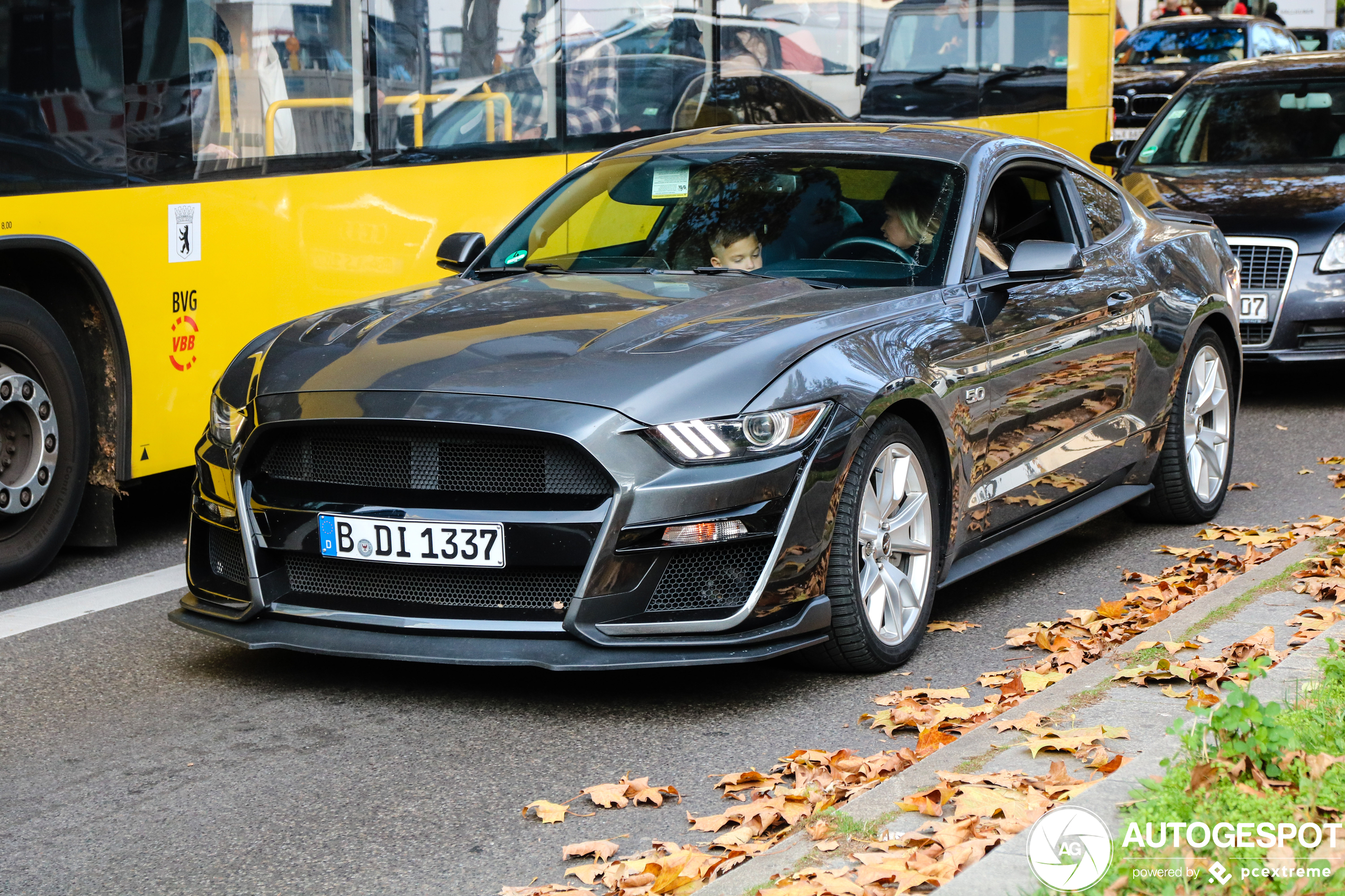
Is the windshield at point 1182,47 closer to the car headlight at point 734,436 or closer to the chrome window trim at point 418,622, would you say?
the car headlight at point 734,436

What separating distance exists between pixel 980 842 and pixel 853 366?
1.83m

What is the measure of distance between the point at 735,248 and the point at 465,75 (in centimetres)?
311

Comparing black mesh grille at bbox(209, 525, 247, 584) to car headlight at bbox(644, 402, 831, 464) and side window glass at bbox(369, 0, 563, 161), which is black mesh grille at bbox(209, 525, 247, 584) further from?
side window glass at bbox(369, 0, 563, 161)

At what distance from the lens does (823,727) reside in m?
4.80

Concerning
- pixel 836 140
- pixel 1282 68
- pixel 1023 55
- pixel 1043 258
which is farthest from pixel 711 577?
pixel 1282 68

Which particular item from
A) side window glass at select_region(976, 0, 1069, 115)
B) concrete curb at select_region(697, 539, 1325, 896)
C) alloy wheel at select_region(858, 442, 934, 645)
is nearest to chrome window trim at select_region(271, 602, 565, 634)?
alloy wheel at select_region(858, 442, 934, 645)

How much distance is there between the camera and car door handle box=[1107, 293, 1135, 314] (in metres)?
6.69

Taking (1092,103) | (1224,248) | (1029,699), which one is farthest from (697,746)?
(1092,103)

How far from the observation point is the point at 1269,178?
11.1 metres

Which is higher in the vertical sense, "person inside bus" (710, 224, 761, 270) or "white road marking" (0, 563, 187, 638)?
"person inside bus" (710, 224, 761, 270)

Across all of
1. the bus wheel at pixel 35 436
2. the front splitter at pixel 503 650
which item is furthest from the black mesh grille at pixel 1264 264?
the bus wheel at pixel 35 436

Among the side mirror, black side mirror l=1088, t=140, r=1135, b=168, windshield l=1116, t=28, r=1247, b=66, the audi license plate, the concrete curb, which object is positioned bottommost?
the concrete curb

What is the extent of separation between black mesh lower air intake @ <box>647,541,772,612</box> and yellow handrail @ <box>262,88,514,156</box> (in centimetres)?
363

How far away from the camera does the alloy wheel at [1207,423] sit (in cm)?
746
